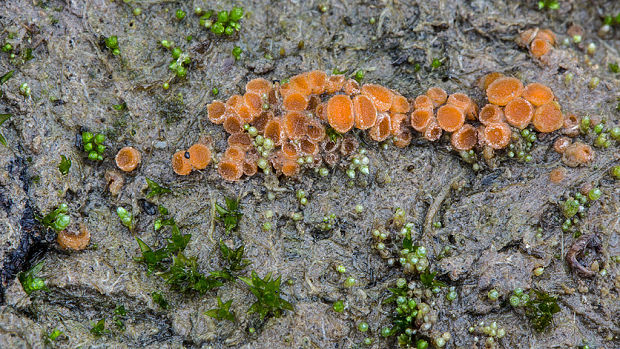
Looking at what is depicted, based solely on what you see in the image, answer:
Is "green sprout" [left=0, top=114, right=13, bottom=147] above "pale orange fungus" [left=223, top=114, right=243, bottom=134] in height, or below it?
above

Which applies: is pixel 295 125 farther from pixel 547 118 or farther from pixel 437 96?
pixel 547 118

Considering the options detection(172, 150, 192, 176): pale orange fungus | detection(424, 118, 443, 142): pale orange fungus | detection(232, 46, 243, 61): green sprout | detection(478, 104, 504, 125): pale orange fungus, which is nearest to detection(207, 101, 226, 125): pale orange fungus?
detection(172, 150, 192, 176): pale orange fungus

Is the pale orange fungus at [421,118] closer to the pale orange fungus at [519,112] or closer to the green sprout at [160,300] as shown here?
the pale orange fungus at [519,112]

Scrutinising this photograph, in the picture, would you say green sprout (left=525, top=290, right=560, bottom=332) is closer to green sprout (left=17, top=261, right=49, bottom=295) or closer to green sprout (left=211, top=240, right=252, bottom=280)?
green sprout (left=211, top=240, right=252, bottom=280)

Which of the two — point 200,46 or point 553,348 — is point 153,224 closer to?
point 200,46

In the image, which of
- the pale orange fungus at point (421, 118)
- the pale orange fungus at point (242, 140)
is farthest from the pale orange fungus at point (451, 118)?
the pale orange fungus at point (242, 140)

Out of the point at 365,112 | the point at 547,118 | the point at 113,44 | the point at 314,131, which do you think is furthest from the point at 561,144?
the point at 113,44
